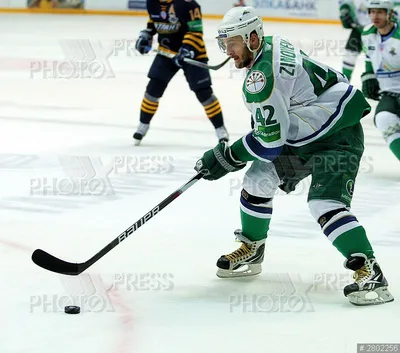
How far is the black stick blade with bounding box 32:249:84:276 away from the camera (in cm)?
332

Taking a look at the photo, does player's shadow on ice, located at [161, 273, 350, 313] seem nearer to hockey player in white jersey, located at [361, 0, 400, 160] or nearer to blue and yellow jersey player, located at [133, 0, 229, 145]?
hockey player in white jersey, located at [361, 0, 400, 160]

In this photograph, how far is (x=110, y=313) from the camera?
307 centimetres

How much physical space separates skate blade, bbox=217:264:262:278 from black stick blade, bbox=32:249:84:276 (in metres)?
0.53

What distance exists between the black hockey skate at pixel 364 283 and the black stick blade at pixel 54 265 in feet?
3.01

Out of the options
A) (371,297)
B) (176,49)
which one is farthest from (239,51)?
(176,49)

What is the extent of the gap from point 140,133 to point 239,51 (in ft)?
9.93

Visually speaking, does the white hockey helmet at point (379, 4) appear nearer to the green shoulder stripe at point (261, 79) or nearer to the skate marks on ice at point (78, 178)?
the skate marks on ice at point (78, 178)

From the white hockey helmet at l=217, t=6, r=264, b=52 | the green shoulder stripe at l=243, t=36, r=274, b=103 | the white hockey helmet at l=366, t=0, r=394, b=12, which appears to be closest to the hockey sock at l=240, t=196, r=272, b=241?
the green shoulder stripe at l=243, t=36, r=274, b=103

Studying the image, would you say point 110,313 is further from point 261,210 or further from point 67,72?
point 67,72

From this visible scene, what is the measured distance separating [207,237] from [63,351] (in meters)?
1.45

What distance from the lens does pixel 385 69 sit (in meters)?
5.54

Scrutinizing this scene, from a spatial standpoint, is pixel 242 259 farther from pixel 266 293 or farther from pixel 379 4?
pixel 379 4

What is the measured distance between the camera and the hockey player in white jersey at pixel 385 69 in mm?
5328

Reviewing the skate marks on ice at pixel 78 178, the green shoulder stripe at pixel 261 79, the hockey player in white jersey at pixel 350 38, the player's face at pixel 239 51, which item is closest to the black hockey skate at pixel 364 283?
the green shoulder stripe at pixel 261 79
